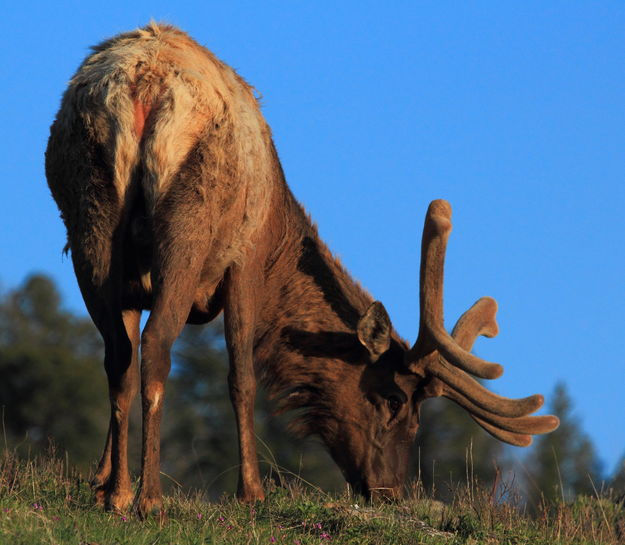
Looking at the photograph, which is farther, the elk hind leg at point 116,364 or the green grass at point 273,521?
the elk hind leg at point 116,364

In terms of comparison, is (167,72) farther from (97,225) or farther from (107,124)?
(97,225)

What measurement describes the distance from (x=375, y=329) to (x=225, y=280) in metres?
1.46

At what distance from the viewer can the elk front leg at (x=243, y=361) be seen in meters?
7.65

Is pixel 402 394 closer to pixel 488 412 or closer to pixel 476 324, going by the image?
pixel 488 412

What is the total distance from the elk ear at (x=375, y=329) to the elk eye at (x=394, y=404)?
1.19 ft

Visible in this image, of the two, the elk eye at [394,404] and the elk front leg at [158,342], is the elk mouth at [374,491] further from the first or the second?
the elk front leg at [158,342]

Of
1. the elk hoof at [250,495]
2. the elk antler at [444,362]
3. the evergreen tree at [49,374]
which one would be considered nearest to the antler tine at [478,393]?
the elk antler at [444,362]

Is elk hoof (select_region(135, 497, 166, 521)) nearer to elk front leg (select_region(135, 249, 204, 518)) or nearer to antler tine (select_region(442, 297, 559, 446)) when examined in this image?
elk front leg (select_region(135, 249, 204, 518))

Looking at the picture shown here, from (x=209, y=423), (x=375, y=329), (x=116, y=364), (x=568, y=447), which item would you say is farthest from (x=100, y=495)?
(x=568, y=447)

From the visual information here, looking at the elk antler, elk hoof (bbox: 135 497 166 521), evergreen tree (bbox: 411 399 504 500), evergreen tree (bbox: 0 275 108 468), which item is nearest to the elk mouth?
the elk antler

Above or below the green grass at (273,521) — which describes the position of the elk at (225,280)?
above

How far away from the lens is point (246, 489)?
25.0 ft

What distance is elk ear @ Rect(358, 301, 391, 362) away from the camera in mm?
8523

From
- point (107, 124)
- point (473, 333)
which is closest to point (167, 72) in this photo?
point (107, 124)
